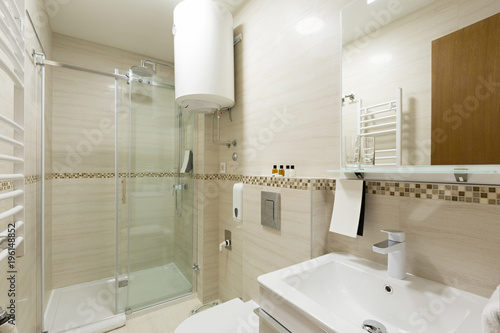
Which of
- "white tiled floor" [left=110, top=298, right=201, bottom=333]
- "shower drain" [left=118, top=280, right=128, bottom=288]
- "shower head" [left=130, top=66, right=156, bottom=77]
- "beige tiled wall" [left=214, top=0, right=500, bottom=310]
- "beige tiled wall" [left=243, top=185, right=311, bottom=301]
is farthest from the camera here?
"shower head" [left=130, top=66, right=156, bottom=77]

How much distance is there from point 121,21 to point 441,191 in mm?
2550

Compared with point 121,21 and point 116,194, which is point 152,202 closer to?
point 116,194

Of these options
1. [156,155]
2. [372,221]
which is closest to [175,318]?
[156,155]

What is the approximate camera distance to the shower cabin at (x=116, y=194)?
6.58 feet

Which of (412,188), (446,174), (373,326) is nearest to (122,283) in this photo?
(373,326)

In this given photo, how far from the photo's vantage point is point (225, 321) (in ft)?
4.10

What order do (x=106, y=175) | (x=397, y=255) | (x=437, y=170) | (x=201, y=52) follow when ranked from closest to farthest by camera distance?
(x=437, y=170)
(x=397, y=255)
(x=201, y=52)
(x=106, y=175)

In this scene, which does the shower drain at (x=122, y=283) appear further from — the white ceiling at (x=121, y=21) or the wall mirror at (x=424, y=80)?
the white ceiling at (x=121, y=21)

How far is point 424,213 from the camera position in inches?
32.5

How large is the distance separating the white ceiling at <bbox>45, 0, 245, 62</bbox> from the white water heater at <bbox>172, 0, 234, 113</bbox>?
0.33 meters

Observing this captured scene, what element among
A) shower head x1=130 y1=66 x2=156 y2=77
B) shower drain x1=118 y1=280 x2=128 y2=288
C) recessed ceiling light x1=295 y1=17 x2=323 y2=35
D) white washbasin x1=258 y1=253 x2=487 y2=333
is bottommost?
shower drain x1=118 y1=280 x2=128 y2=288

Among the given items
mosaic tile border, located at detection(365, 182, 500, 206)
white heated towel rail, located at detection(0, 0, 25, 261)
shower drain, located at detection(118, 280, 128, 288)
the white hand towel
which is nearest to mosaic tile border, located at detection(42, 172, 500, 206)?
mosaic tile border, located at detection(365, 182, 500, 206)

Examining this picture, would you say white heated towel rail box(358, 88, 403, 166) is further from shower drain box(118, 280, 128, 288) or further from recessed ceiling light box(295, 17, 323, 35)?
shower drain box(118, 280, 128, 288)

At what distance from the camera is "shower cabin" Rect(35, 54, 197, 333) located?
2.01 m
